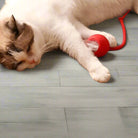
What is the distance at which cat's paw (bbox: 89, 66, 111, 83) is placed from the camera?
174cm

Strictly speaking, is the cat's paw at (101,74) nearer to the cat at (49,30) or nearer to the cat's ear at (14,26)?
the cat at (49,30)

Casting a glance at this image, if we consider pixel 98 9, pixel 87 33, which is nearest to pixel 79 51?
pixel 87 33

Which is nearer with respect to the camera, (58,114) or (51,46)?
(58,114)

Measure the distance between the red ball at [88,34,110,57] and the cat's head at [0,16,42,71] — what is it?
0.46 meters

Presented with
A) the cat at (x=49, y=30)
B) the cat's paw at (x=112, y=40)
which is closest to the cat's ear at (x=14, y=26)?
the cat at (x=49, y=30)

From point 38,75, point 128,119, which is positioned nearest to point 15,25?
point 38,75

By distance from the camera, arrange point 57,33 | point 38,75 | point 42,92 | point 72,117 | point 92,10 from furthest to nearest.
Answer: point 92,10, point 57,33, point 38,75, point 42,92, point 72,117

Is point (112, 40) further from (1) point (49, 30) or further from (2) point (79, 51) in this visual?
(1) point (49, 30)

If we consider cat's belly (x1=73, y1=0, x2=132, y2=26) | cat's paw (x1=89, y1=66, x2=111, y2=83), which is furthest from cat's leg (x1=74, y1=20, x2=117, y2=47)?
cat's paw (x1=89, y1=66, x2=111, y2=83)

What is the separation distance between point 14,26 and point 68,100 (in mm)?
581

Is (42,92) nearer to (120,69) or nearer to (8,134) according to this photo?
(8,134)

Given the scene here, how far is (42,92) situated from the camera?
5.44 ft

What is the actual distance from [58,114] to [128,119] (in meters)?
0.40

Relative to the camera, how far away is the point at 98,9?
2.26 metres
